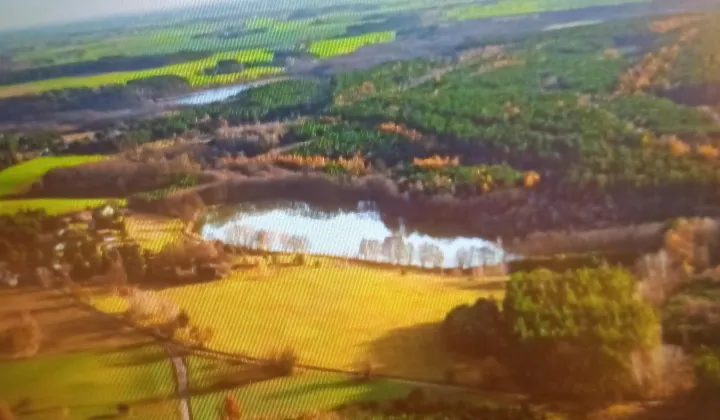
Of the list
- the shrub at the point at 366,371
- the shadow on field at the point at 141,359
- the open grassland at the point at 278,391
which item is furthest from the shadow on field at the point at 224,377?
the shrub at the point at 366,371

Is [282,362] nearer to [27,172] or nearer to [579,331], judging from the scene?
[579,331]

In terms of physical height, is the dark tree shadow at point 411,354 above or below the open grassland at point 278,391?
above

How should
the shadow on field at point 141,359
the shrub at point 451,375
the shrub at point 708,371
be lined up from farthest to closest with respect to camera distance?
the shadow on field at point 141,359 < the shrub at point 451,375 < the shrub at point 708,371

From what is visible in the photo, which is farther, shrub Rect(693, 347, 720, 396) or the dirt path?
the dirt path

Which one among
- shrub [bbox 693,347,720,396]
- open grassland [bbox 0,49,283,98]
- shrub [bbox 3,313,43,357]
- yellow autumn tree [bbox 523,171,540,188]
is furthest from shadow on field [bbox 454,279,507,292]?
shrub [bbox 3,313,43,357]

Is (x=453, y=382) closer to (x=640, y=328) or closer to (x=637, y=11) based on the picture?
(x=640, y=328)

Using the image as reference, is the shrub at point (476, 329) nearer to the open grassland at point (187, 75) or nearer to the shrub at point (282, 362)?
the shrub at point (282, 362)

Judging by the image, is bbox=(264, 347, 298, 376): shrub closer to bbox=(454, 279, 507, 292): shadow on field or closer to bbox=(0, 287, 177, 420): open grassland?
bbox=(0, 287, 177, 420): open grassland
